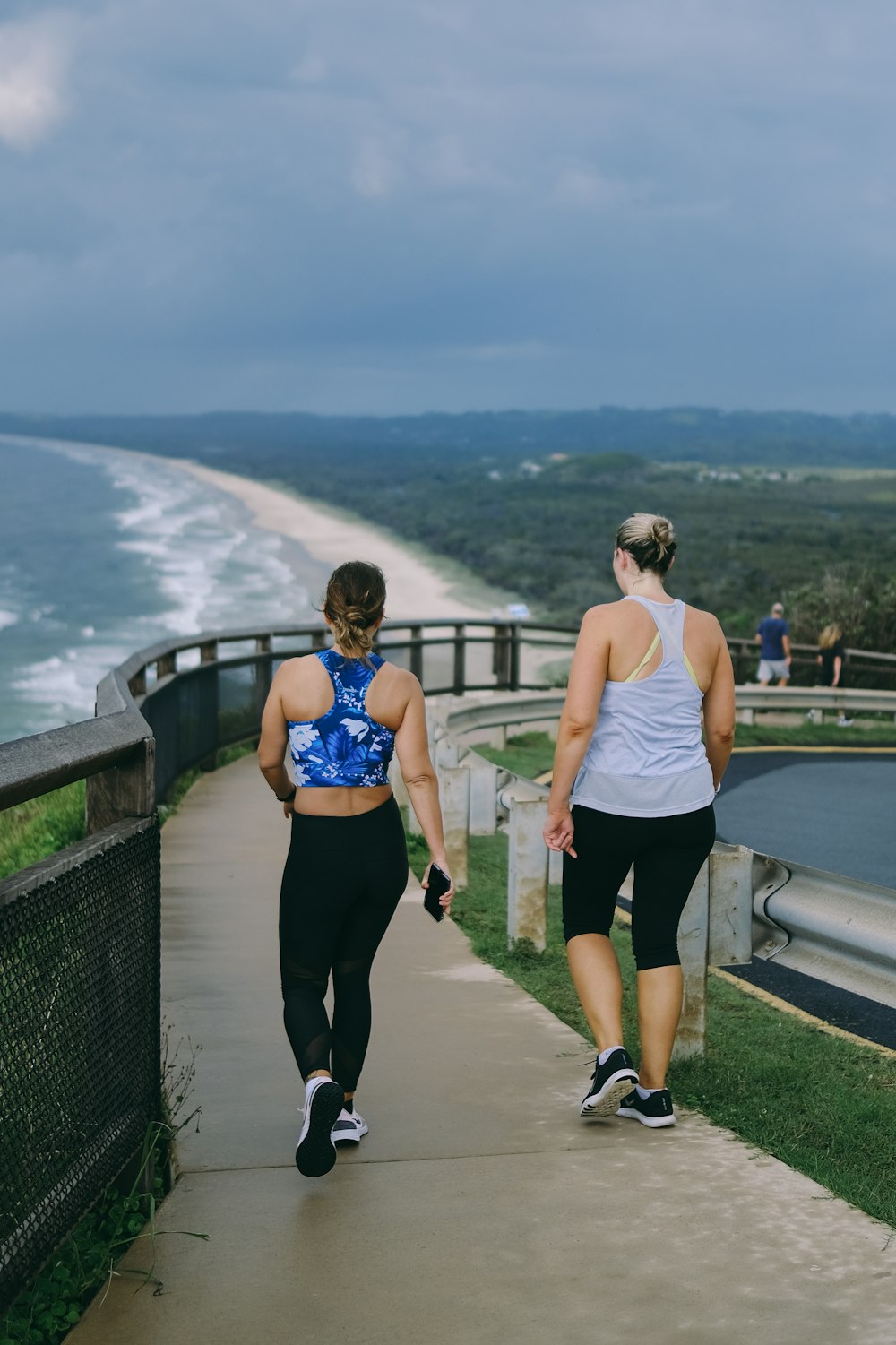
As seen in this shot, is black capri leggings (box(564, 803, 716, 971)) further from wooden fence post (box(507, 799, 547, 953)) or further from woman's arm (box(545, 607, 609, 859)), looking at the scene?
wooden fence post (box(507, 799, 547, 953))

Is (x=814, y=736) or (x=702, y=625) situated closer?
(x=702, y=625)

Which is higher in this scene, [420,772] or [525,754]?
[420,772]

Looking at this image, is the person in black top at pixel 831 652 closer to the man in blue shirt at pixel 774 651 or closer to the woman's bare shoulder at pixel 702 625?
the man in blue shirt at pixel 774 651

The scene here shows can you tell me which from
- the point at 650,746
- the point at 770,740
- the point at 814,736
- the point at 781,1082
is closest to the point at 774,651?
the point at 814,736

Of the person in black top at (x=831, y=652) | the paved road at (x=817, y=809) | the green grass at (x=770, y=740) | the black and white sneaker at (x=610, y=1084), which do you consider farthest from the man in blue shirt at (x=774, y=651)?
the black and white sneaker at (x=610, y=1084)

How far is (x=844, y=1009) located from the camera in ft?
24.6

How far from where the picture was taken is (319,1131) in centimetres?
445

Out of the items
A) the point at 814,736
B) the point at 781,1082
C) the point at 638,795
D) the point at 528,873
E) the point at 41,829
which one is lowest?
the point at 814,736

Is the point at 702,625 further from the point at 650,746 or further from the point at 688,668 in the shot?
the point at 650,746

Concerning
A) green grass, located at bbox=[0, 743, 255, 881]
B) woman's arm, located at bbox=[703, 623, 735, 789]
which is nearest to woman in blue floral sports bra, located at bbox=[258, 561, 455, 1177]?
woman's arm, located at bbox=[703, 623, 735, 789]

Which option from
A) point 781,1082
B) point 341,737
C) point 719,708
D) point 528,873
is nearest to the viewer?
point 341,737

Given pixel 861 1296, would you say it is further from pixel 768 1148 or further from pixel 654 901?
pixel 654 901

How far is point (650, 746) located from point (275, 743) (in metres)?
1.13

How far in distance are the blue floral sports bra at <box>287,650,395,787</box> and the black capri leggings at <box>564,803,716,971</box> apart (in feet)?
2.43
